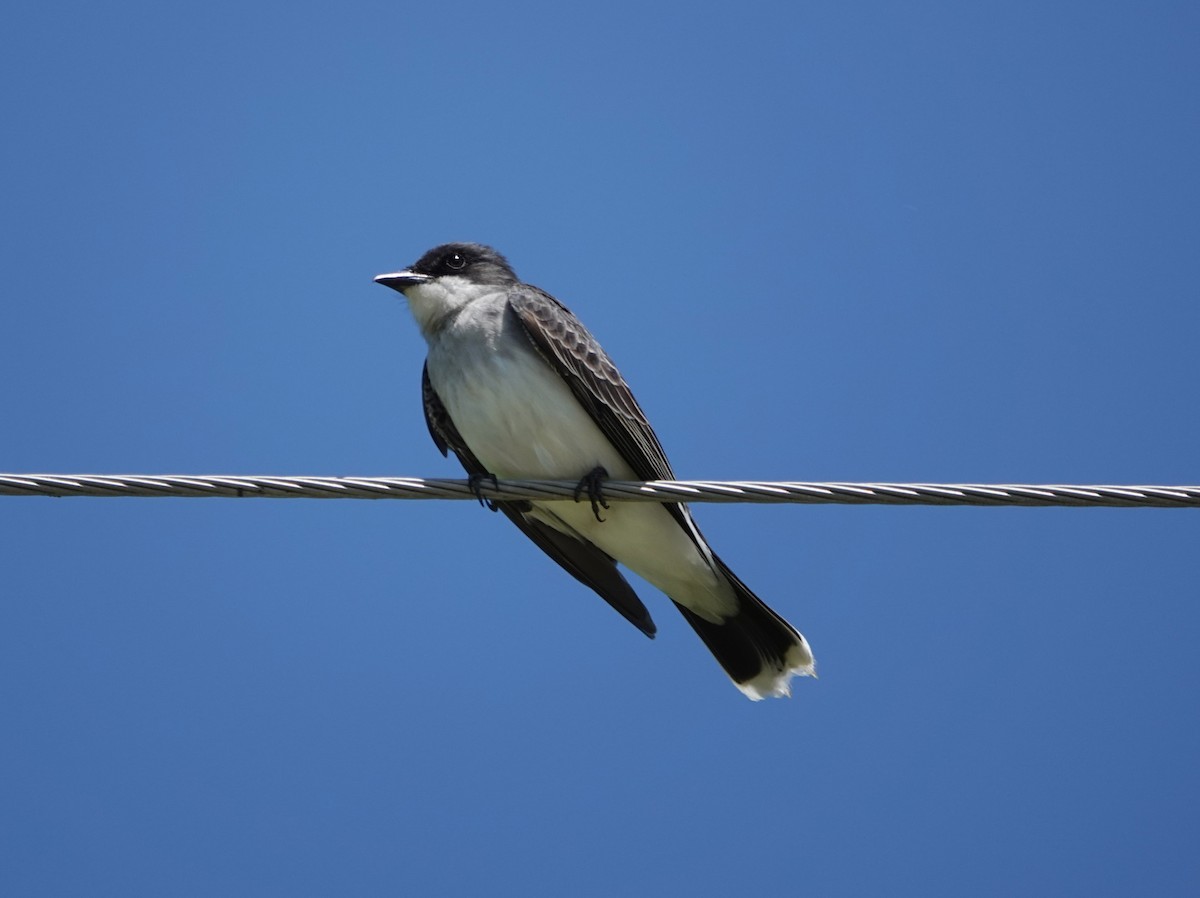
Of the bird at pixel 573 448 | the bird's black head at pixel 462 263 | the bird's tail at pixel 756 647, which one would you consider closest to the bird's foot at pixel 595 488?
the bird at pixel 573 448

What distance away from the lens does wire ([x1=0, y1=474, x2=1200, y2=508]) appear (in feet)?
14.0

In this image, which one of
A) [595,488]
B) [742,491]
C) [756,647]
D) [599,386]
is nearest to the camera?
[742,491]

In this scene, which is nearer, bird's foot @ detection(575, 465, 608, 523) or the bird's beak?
bird's foot @ detection(575, 465, 608, 523)

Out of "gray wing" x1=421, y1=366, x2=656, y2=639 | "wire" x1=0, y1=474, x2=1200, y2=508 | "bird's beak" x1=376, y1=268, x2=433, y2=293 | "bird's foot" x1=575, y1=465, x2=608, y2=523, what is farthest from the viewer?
"bird's beak" x1=376, y1=268, x2=433, y2=293

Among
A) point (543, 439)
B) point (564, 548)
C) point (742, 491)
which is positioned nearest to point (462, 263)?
point (543, 439)

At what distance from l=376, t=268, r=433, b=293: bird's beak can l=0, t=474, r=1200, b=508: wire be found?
2.93 metres

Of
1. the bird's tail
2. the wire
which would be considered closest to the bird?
the bird's tail

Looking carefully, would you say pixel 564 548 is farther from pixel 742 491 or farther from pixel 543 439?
pixel 742 491

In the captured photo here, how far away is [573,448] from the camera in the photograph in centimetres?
644

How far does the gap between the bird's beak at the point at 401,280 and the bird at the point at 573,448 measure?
0.04 metres

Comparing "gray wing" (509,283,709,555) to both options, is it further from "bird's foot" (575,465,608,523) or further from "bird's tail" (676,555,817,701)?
"bird's tail" (676,555,817,701)

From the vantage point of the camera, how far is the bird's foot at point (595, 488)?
560 cm

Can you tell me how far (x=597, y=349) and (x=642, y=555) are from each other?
3.51 ft

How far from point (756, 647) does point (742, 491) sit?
270 centimetres
